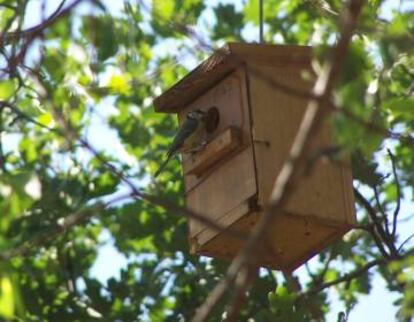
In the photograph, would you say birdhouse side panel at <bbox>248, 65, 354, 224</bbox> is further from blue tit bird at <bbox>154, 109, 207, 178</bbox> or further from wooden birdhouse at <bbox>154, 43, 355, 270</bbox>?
blue tit bird at <bbox>154, 109, 207, 178</bbox>

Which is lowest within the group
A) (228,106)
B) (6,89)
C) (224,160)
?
(6,89)

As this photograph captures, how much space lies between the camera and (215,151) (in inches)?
207

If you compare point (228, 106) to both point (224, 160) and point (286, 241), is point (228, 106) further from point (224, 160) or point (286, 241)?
point (286, 241)

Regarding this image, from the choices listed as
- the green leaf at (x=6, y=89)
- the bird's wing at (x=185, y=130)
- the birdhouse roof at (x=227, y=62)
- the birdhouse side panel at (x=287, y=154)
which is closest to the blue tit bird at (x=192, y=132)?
the bird's wing at (x=185, y=130)

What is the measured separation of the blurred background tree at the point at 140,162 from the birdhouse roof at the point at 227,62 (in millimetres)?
145

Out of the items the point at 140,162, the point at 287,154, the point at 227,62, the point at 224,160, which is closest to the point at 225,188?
the point at 224,160

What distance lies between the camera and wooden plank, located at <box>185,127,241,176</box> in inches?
203

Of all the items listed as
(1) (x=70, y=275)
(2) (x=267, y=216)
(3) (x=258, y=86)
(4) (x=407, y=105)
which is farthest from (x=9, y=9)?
(1) (x=70, y=275)

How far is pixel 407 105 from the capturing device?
351cm

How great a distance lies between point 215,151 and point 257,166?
0.26 meters

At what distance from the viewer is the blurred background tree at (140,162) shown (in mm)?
3225

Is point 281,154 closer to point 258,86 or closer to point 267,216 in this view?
point 258,86

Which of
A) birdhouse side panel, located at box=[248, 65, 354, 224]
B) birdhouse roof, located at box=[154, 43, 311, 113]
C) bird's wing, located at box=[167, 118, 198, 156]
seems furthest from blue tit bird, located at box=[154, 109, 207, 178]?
birdhouse side panel, located at box=[248, 65, 354, 224]

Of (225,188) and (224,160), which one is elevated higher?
(224,160)
